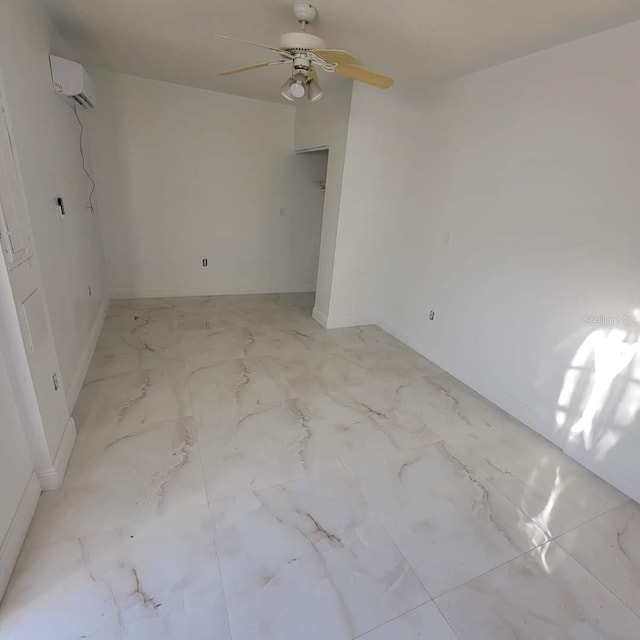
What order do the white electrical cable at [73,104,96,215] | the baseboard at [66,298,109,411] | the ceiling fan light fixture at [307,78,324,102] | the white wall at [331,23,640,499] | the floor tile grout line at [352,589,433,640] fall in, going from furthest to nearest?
1. the white electrical cable at [73,104,96,215]
2. the baseboard at [66,298,109,411]
3. the ceiling fan light fixture at [307,78,324,102]
4. the white wall at [331,23,640,499]
5. the floor tile grout line at [352,589,433,640]

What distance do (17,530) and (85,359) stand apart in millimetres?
1617

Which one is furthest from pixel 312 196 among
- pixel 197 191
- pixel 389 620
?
pixel 389 620

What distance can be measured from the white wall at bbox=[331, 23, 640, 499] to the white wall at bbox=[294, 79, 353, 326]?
0.36 ft

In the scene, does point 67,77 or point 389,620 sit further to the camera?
point 67,77

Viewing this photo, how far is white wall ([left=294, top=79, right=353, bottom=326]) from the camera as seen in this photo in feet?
11.4

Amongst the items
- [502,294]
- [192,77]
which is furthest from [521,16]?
[192,77]

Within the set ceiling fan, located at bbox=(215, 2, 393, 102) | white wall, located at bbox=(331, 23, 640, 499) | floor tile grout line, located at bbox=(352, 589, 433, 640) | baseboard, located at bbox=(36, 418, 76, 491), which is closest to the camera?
floor tile grout line, located at bbox=(352, 589, 433, 640)

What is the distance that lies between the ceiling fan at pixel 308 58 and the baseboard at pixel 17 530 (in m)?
2.37

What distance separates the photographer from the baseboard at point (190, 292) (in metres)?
4.46

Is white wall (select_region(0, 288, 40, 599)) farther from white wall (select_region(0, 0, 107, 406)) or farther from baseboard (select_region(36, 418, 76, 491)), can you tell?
white wall (select_region(0, 0, 107, 406))

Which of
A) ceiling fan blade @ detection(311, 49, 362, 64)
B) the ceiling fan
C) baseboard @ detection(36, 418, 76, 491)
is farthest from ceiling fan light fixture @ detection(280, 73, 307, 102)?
baseboard @ detection(36, 418, 76, 491)

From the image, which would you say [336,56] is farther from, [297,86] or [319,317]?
[319,317]

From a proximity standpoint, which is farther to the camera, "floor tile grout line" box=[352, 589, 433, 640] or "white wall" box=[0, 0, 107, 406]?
"white wall" box=[0, 0, 107, 406]

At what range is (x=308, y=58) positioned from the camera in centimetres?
199
